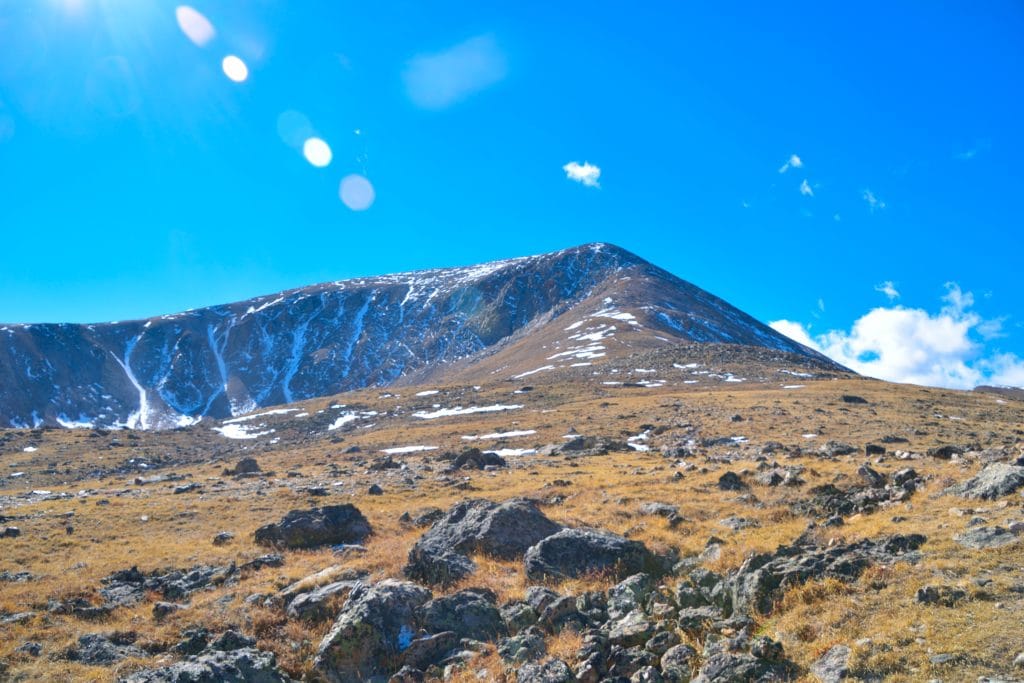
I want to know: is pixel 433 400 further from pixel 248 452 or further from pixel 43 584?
pixel 43 584

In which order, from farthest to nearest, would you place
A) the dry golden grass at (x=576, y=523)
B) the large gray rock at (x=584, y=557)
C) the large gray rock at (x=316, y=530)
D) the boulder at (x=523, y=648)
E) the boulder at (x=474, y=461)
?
the boulder at (x=474, y=461) < the large gray rock at (x=316, y=530) < the large gray rock at (x=584, y=557) < the boulder at (x=523, y=648) < the dry golden grass at (x=576, y=523)

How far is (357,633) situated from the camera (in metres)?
12.1

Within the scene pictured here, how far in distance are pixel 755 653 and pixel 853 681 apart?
1460 mm

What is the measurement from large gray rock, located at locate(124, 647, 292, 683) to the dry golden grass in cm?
85

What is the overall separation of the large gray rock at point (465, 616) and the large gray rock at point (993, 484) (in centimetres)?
1314

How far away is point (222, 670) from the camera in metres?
10.5

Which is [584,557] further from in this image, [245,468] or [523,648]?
[245,468]

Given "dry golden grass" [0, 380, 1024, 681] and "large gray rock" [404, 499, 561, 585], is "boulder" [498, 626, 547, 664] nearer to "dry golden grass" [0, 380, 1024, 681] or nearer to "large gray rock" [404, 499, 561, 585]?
"dry golden grass" [0, 380, 1024, 681]

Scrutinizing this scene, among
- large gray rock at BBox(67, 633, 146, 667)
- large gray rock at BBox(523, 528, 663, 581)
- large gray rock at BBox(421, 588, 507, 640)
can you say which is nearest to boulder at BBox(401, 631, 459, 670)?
large gray rock at BBox(421, 588, 507, 640)

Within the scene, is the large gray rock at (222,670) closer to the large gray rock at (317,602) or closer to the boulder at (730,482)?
the large gray rock at (317,602)

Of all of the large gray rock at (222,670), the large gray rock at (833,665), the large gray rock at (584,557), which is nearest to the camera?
the large gray rock at (833,665)

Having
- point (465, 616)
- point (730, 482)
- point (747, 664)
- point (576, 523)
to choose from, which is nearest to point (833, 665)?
point (747, 664)

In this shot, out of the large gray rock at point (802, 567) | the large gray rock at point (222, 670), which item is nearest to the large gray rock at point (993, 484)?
the large gray rock at point (802, 567)

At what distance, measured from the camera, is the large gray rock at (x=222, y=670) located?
33.6ft
